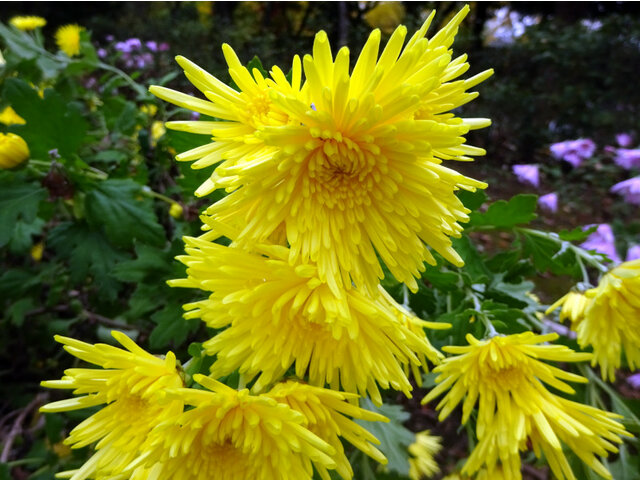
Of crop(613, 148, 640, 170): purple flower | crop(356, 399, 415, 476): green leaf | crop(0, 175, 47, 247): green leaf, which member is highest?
crop(613, 148, 640, 170): purple flower

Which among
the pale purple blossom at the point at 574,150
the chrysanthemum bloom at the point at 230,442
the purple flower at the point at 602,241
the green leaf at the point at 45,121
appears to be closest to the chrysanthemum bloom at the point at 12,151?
the green leaf at the point at 45,121

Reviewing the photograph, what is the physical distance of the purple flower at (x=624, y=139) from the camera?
3.69m

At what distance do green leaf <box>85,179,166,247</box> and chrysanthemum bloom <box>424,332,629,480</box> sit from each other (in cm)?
64

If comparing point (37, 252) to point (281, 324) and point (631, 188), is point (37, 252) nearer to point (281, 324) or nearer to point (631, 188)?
point (281, 324)

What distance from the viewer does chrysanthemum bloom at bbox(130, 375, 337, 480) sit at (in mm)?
458

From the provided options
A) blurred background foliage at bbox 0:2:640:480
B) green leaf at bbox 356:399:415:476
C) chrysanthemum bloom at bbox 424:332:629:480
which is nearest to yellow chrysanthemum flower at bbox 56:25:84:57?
blurred background foliage at bbox 0:2:640:480

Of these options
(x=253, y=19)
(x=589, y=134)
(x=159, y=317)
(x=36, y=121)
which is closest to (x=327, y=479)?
(x=159, y=317)

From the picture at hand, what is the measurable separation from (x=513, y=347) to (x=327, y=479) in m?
0.33

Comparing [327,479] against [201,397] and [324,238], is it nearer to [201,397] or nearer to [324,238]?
[201,397]

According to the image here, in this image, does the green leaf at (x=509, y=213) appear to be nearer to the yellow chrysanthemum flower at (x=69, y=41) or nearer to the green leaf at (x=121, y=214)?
the green leaf at (x=121, y=214)

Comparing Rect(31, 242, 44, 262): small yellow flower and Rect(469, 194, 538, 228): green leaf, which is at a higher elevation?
Rect(469, 194, 538, 228): green leaf

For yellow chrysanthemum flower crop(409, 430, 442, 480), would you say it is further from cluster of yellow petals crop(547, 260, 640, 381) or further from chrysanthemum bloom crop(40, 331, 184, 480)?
chrysanthemum bloom crop(40, 331, 184, 480)

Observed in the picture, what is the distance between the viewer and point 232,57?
477 mm

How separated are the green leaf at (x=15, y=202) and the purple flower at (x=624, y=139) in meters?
4.32
